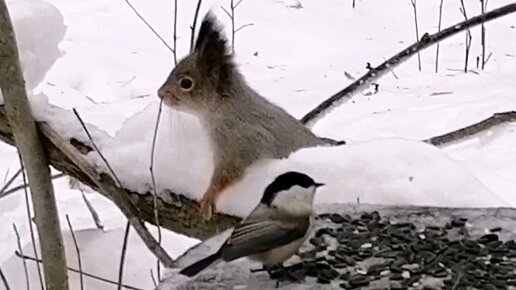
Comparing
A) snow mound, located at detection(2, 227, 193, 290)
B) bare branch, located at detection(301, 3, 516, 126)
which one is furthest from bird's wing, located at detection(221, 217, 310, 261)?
snow mound, located at detection(2, 227, 193, 290)

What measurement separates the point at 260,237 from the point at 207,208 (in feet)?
2.50

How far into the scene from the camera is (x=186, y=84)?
2.81 metres

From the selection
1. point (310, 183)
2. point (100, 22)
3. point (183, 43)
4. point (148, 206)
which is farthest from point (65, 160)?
point (100, 22)

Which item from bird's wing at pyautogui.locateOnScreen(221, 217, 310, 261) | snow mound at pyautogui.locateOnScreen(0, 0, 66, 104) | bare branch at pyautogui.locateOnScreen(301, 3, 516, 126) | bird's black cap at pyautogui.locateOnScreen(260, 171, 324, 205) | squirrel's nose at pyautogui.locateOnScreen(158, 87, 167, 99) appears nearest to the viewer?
bird's wing at pyautogui.locateOnScreen(221, 217, 310, 261)

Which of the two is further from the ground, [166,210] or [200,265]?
[166,210]

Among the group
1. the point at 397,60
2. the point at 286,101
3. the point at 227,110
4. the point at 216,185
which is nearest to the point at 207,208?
the point at 216,185

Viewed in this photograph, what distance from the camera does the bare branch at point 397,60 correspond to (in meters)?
2.93

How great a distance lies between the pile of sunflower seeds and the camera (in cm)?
178

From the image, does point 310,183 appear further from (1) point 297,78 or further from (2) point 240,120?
(1) point 297,78

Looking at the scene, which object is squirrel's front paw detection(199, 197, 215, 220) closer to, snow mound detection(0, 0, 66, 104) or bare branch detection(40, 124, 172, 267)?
bare branch detection(40, 124, 172, 267)

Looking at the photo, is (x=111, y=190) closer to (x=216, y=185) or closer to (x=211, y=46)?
(x=216, y=185)

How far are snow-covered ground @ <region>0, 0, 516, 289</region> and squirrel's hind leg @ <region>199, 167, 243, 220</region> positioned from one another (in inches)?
1.0

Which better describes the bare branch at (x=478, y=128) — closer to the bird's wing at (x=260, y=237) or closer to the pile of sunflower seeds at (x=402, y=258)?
the pile of sunflower seeds at (x=402, y=258)

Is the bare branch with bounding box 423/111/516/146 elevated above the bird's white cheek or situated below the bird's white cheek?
above
